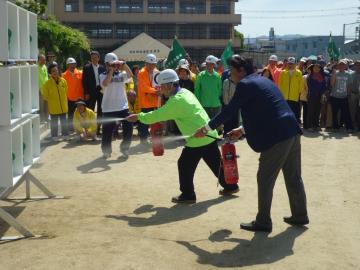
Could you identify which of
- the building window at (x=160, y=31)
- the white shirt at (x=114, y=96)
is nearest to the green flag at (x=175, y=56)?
the white shirt at (x=114, y=96)

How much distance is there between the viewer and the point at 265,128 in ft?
19.4

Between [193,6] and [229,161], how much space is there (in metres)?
64.3

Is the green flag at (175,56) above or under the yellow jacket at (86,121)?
above

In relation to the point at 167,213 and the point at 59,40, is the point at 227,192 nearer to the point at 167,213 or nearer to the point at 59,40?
the point at 167,213

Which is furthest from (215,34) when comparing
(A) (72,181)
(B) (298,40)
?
(A) (72,181)

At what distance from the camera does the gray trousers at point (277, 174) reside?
5.93m

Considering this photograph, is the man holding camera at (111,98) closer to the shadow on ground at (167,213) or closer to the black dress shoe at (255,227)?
the shadow on ground at (167,213)

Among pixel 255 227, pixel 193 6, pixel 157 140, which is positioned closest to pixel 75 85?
pixel 157 140

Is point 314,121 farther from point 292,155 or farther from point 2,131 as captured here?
point 2,131

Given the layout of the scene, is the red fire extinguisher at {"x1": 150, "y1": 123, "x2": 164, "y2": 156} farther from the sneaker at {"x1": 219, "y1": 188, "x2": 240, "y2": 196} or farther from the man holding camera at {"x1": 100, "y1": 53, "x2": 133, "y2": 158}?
the man holding camera at {"x1": 100, "y1": 53, "x2": 133, "y2": 158}

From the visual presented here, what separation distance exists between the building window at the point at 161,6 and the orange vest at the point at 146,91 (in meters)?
57.9

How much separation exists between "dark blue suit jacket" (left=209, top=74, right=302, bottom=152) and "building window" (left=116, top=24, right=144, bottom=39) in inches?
2503

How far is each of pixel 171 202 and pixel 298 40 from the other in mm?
108118

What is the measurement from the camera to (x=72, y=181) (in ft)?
28.7
